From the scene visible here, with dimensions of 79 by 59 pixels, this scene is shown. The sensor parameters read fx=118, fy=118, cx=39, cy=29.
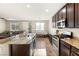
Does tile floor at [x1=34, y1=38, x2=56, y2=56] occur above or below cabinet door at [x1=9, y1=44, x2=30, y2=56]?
below

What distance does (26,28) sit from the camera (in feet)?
44.7

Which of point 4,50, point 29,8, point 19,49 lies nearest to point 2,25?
point 29,8

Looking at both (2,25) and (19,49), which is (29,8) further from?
(2,25)

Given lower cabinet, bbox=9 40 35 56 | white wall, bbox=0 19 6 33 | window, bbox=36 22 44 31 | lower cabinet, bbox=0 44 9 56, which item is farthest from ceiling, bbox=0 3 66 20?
window, bbox=36 22 44 31

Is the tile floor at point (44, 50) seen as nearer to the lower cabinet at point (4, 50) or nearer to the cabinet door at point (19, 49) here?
the cabinet door at point (19, 49)

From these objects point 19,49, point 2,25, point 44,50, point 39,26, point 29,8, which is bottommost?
point 44,50

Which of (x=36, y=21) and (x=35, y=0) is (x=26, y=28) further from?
(x=35, y=0)

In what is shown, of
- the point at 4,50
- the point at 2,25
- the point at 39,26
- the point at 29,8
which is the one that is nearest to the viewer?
the point at 4,50

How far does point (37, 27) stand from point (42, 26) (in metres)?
0.60

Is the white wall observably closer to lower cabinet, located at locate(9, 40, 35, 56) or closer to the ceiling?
the ceiling

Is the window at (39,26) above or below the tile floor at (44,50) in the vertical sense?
above

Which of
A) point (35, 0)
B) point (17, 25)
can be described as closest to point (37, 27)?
point (17, 25)

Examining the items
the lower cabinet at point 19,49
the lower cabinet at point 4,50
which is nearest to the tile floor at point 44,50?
the lower cabinet at point 19,49

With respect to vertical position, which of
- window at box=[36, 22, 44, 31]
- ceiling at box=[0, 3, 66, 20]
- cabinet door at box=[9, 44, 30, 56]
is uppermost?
ceiling at box=[0, 3, 66, 20]
